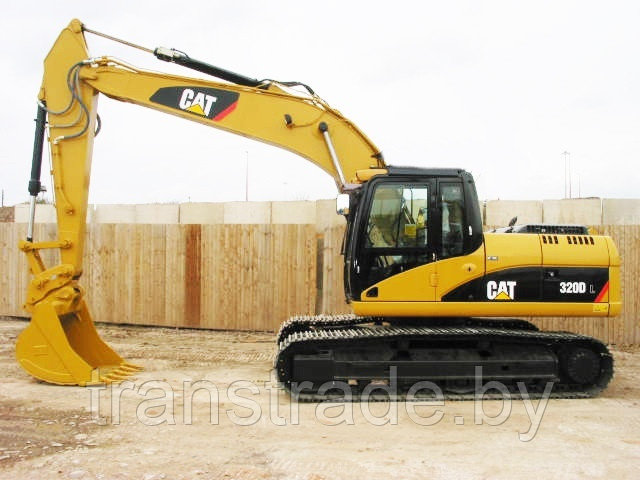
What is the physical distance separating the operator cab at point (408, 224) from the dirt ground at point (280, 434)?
1.43 meters

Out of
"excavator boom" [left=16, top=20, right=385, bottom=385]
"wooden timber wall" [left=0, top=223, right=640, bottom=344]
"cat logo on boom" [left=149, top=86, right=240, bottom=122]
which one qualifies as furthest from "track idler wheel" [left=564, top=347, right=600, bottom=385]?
"cat logo on boom" [left=149, top=86, right=240, bottom=122]

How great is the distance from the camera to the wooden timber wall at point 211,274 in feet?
35.4

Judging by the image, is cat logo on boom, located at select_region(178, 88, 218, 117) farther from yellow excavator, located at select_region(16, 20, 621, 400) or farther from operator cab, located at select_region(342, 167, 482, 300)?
operator cab, located at select_region(342, 167, 482, 300)

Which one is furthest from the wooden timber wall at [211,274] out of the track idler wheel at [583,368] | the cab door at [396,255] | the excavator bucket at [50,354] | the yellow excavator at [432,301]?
the excavator bucket at [50,354]

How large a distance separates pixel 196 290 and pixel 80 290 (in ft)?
14.2

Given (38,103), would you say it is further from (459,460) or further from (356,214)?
(459,460)

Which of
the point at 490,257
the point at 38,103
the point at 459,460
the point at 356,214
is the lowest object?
the point at 459,460

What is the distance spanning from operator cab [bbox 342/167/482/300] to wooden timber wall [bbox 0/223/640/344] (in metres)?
4.20

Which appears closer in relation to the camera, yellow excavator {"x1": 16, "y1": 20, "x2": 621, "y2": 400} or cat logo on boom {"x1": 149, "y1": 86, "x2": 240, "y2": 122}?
yellow excavator {"x1": 16, "y1": 20, "x2": 621, "y2": 400}

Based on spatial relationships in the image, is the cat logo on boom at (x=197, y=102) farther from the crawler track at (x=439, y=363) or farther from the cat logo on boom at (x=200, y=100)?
the crawler track at (x=439, y=363)

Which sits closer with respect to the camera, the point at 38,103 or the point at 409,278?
the point at 409,278

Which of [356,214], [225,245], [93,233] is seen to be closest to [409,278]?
[356,214]

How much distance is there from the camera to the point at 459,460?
14.6 ft

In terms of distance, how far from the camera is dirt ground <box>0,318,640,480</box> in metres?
4.25
